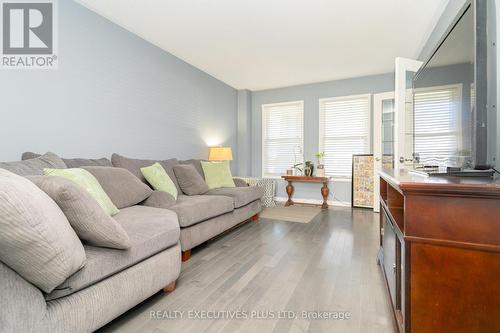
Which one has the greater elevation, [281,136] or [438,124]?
[281,136]

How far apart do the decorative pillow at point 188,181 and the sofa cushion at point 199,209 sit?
430mm

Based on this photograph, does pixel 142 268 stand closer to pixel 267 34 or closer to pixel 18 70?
pixel 18 70

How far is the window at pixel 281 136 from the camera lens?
503cm

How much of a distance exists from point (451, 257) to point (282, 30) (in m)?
2.78

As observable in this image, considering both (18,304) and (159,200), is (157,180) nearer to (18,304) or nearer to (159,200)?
(159,200)

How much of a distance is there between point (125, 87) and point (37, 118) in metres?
0.97

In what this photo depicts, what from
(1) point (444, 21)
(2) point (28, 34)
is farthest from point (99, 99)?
(1) point (444, 21)

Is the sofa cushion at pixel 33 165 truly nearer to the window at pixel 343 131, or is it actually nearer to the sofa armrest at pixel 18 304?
the sofa armrest at pixel 18 304

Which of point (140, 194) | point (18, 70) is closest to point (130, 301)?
point (140, 194)

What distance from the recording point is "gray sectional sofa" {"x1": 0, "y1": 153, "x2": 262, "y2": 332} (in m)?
A: 0.90

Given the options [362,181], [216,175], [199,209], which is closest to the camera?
[199,209]

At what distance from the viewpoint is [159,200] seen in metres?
2.22

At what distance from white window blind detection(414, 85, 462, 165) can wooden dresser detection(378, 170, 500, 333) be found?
541 millimetres

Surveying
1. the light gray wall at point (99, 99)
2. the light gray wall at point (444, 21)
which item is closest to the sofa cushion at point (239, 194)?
the light gray wall at point (99, 99)
